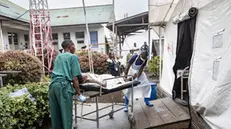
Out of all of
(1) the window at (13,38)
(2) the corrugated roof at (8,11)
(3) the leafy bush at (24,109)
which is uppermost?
(2) the corrugated roof at (8,11)

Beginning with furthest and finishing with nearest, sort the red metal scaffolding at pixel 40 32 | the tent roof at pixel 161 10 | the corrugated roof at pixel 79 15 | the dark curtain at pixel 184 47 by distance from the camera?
the corrugated roof at pixel 79 15
the red metal scaffolding at pixel 40 32
the tent roof at pixel 161 10
the dark curtain at pixel 184 47

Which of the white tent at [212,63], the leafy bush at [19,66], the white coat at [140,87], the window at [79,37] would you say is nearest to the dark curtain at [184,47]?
the white tent at [212,63]

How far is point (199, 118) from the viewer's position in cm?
284

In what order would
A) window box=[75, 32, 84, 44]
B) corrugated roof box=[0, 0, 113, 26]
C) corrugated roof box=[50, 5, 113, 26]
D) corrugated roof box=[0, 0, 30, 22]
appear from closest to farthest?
corrugated roof box=[0, 0, 30, 22]
corrugated roof box=[0, 0, 113, 26]
corrugated roof box=[50, 5, 113, 26]
window box=[75, 32, 84, 44]

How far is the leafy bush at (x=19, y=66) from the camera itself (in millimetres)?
4963

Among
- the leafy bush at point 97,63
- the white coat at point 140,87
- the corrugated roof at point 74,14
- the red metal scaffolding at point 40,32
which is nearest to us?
the white coat at point 140,87

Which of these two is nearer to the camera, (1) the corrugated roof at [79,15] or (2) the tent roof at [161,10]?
(2) the tent roof at [161,10]

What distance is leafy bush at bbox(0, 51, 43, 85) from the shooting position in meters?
4.96

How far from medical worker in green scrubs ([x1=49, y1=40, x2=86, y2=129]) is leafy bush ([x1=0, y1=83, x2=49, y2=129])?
0.61 m

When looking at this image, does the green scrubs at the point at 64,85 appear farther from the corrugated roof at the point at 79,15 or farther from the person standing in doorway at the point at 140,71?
the corrugated roof at the point at 79,15

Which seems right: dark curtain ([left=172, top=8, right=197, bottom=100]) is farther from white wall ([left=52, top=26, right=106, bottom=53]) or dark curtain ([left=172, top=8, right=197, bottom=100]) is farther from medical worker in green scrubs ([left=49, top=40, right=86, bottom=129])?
white wall ([left=52, top=26, right=106, bottom=53])

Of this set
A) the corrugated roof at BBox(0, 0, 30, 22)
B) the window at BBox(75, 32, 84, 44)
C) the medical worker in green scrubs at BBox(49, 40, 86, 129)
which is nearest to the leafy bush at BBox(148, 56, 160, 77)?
the medical worker in green scrubs at BBox(49, 40, 86, 129)

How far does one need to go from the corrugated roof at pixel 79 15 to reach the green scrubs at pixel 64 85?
11.3m

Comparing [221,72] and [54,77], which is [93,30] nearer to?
[54,77]
